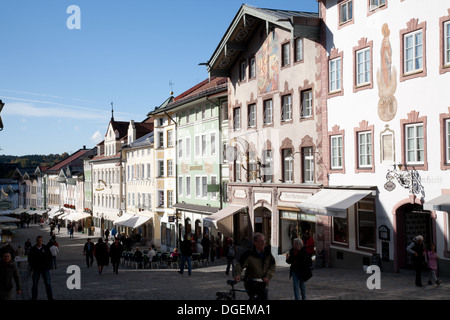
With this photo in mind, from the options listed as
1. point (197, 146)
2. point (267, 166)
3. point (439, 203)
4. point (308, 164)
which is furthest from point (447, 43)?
point (197, 146)

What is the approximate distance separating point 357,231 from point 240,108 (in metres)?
13.1

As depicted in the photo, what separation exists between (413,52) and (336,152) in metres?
6.16

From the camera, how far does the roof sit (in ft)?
82.2

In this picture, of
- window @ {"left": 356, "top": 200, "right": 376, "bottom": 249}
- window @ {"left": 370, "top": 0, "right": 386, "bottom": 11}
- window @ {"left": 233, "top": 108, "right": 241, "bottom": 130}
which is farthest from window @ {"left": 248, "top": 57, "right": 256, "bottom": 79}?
window @ {"left": 356, "top": 200, "right": 376, "bottom": 249}

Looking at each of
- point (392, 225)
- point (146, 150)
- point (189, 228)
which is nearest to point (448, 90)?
point (392, 225)

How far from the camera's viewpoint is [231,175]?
34.5 metres

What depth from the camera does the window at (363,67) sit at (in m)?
22.0

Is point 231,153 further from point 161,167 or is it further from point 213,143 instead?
point 161,167

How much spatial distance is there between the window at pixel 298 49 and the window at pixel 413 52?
769 centimetres

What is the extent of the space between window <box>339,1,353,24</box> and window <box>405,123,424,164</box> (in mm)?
6200

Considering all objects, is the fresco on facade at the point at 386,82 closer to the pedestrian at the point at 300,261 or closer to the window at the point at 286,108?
the window at the point at 286,108

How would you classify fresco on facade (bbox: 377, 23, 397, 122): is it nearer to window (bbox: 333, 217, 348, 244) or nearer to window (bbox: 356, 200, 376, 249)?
window (bbox: 356, 200, 376, 249)
